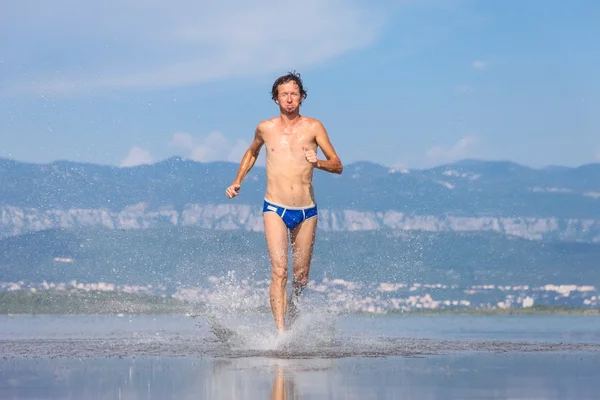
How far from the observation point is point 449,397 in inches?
340

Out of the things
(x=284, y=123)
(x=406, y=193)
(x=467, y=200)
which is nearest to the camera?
(x=284, y=123)

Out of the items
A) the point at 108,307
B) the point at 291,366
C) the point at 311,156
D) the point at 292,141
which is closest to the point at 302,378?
the point at 291,366

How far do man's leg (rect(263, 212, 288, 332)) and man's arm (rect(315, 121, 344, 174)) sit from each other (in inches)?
31.9

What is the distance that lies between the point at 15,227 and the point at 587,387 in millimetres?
64900

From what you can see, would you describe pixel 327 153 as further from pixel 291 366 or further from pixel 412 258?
pixel 412 258

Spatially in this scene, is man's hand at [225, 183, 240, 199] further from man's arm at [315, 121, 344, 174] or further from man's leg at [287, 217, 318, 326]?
man's arm at [315, 121, 344, 174]

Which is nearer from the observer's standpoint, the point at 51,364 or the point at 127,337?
the point at 51,364

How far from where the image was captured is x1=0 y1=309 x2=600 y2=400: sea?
29.5 ft

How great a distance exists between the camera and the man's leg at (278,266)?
14062 mm

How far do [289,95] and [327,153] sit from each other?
74cm

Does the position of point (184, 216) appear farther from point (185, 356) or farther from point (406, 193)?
point (185, 356)

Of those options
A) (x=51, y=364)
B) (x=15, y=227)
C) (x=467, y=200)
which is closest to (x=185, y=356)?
(x=51, y=364)

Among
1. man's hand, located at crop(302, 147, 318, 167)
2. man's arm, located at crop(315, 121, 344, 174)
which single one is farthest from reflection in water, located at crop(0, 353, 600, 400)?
man's arm, located at crop(315, 121, 344, 174)

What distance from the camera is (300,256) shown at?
48.6 ft
